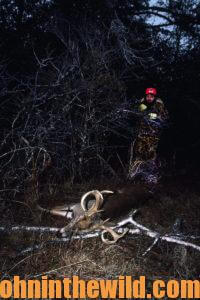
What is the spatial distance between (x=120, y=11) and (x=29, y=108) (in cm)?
499

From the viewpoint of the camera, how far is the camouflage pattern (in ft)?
27.5

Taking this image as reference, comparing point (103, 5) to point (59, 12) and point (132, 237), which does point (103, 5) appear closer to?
point (59, 12)

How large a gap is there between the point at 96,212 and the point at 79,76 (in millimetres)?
4366

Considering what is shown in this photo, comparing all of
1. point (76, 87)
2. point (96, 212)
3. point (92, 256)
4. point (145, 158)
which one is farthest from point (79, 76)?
point (92, 256)

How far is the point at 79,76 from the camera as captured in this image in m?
8.29

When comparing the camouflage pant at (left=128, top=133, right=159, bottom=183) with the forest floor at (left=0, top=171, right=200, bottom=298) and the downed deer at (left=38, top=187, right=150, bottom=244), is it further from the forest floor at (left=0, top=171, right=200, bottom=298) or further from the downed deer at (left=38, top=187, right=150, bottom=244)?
the forest floor at (left=0, top=171, right=200, bottom=298)

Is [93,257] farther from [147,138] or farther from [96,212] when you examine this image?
[147,138]

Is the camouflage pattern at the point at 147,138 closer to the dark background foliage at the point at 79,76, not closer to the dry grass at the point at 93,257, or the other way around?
the dark background foliage at the point at 79,76

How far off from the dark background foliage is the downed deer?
1223 millimetres

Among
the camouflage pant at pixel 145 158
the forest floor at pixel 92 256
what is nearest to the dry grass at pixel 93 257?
the forest floor at pixel 92 256

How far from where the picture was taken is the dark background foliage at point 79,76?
694 centimetres

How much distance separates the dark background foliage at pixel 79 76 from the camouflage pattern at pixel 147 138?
37 cm

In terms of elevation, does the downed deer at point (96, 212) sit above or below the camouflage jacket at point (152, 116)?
below

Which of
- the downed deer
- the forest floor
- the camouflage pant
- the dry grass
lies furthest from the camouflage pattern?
the dry grass
